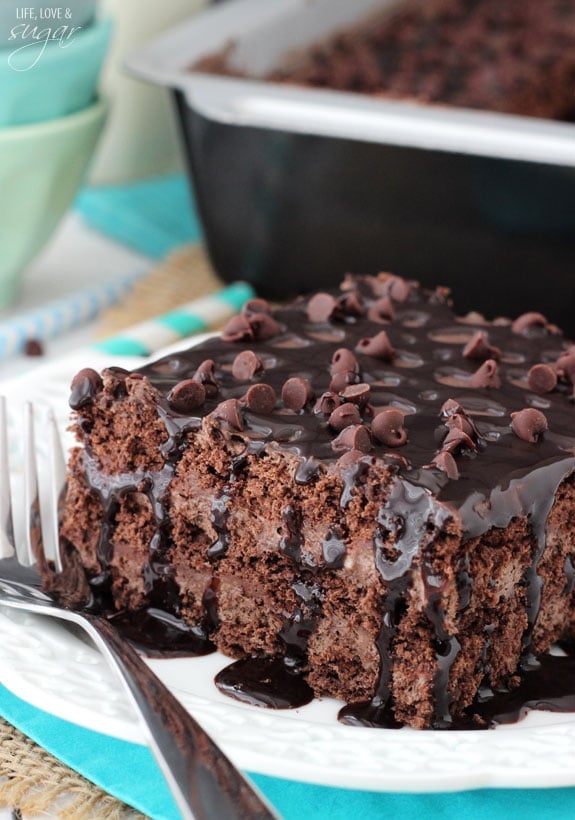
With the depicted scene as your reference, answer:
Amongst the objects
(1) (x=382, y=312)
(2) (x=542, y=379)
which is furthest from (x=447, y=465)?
(1) (x=382, y=312)

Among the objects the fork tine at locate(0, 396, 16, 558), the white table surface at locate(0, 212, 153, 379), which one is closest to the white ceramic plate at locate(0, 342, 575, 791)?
the fork tine at locate(0, 396, 16, 558)

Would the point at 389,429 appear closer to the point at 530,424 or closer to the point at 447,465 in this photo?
the point at 447,465

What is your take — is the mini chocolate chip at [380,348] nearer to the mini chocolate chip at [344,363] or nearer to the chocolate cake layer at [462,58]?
the mini chocolate chip at [344,363]

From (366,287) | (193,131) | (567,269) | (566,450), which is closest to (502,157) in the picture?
(567,269)

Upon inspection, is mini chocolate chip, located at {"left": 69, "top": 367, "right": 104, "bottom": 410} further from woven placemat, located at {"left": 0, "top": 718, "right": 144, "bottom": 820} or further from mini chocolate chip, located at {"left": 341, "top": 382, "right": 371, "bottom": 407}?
woven placemat, located at {"left": 0, "top": 718, "right": 144, "bottom": 820}

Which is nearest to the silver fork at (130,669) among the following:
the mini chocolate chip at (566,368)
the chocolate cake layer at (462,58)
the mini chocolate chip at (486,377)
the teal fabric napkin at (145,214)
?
the mini chocolate chip at (486,377)

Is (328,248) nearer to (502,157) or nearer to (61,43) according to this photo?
(502,157)
